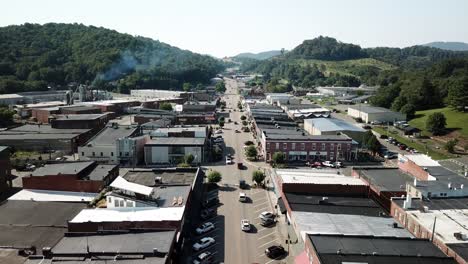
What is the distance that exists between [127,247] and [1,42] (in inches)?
4826

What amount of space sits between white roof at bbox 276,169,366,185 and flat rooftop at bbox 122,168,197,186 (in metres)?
7.08

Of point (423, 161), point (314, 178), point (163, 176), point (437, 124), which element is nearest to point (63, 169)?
point (163, 176)

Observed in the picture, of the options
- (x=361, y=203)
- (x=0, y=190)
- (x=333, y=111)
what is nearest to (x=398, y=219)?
(x=361, y=203)

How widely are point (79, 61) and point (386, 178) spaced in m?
110

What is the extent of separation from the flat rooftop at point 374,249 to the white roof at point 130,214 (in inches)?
302

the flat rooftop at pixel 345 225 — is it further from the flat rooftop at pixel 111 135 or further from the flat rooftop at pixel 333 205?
the flat rooftop at pixel 111 135

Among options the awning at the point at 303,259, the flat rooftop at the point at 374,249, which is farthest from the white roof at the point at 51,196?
the flat rooftop at the point at 374,249

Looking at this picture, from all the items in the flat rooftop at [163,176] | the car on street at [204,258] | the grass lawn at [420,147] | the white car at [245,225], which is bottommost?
the car on street at [204,258]

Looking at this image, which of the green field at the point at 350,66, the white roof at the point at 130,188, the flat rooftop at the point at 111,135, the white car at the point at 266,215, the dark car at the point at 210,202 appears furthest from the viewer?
the green field at the point at 350,66

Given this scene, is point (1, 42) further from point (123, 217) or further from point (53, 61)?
point (123, 217)

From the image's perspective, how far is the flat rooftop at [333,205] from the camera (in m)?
23.2

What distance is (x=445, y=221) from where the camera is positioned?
21547 millimetres

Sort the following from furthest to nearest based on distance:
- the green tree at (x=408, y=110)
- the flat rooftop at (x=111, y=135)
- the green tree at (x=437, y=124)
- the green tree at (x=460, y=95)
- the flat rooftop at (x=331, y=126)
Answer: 1. the green tree at (x=408, y=110)
2. the green tree at (x=460, y=95)
3. the green tree at (x=437, y=124)
4. the flat rooftop at (x=331, y=126)
5. the flat rooftop at (x=111, y=135)

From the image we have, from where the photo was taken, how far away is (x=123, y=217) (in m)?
20.1
